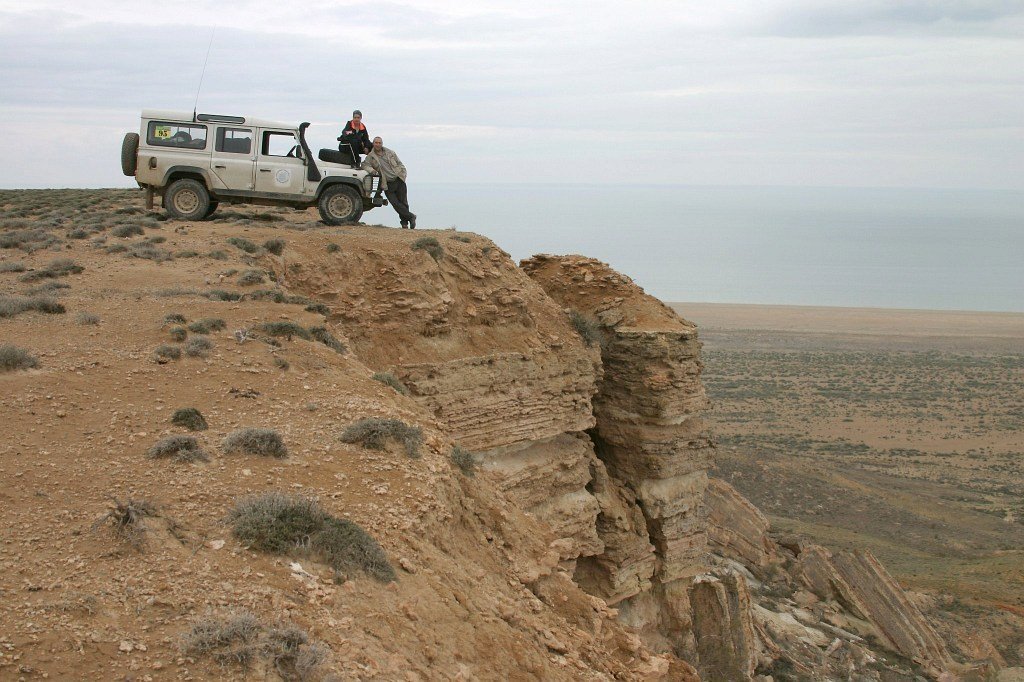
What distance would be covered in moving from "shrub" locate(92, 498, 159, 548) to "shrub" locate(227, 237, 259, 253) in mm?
9708

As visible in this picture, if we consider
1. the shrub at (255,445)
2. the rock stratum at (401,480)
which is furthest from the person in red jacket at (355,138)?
the shrub at (255,445)

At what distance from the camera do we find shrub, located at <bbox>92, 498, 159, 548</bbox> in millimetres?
7016

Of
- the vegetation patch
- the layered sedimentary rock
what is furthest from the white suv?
the vegetation patch

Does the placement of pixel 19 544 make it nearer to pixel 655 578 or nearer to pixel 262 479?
pixel 262 479

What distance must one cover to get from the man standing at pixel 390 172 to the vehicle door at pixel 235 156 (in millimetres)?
2379

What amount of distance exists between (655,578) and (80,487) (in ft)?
49.3

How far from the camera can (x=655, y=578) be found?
20469 millimetres

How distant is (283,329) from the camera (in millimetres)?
12523

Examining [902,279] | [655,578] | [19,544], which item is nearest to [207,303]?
[19,544]

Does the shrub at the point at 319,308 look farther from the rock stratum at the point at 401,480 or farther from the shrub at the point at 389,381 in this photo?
the shrub at the point at 389,381

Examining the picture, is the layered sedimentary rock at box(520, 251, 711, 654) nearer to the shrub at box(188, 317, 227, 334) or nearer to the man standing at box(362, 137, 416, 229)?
the man standing at box(362, 137, 416, 229)

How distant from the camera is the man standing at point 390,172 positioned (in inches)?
768

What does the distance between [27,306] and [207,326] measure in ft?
9.17

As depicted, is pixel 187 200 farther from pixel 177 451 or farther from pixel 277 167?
pixel 177 451
